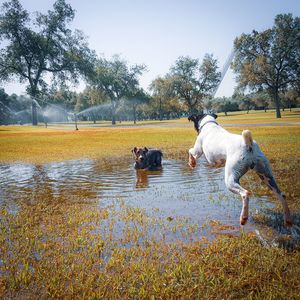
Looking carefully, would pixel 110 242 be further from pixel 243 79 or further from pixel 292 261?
pixel 243 79

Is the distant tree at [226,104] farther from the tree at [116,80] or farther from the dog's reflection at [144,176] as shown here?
the dog's reflection at [144,176]

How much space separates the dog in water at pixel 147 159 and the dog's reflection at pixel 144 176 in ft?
1.16

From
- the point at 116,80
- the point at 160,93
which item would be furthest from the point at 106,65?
the point at 160,93

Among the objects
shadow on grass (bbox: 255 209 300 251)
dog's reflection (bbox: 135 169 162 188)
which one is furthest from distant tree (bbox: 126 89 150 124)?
shadow on grass (bbox: 255 209 300 251)

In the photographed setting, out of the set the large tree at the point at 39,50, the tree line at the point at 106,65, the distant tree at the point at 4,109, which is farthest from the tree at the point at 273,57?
the distant tree at the point at 4,109

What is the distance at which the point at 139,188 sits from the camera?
8680mm

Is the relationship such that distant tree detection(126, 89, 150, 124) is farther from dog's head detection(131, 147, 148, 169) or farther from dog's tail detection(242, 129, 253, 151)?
dog's tail detection(242, 129, 253, 151)

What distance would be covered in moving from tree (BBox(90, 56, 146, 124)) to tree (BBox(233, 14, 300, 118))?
30.4 metres

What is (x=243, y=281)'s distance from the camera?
337 cm

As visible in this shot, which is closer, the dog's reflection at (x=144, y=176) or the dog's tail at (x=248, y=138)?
the dog's tail at (x=248, y=138)

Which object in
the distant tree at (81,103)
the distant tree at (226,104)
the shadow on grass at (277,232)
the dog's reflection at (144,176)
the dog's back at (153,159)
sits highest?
the distant tree at (81,103)

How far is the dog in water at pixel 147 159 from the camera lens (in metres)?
11.9

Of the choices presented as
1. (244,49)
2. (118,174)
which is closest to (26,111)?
(244,49)

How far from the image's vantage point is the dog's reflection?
927 cm
